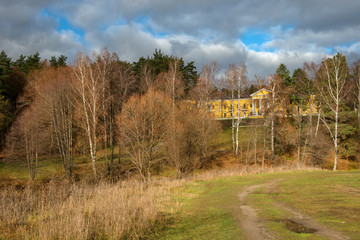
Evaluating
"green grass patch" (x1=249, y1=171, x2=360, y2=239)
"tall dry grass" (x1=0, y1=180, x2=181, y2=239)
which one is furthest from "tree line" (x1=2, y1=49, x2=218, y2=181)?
"tall dry grass" (x1=0, y1=180, x2=181, y2=239)

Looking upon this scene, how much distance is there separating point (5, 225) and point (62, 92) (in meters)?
26.1

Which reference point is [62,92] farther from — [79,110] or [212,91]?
[212,91]

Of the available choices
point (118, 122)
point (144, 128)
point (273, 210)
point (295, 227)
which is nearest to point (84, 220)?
point (295, 227)

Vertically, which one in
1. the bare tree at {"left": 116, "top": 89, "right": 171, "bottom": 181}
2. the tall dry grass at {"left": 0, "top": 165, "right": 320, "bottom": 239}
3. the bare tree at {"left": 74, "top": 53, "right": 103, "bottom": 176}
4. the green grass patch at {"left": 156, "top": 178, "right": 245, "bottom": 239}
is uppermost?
the bare tree at {"left": 74, "top": 53, "right": 103, "bottom": 176}

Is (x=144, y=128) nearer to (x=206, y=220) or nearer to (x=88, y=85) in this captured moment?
(x=88, y=85)

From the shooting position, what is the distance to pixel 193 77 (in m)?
60.9

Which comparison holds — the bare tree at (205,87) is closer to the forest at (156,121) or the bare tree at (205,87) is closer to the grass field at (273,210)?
the forest at (156,121)

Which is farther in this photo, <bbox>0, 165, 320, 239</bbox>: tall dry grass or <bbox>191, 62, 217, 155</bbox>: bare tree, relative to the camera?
<bbox>191, 62, 217, 155</bbox>: bare tree

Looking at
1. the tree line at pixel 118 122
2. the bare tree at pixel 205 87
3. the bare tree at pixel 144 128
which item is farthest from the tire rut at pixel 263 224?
the bare tree at pixel 205 87

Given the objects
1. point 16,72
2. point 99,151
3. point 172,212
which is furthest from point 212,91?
point 16,72

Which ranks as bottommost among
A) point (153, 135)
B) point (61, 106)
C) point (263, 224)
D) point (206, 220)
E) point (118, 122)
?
point (206, 220)

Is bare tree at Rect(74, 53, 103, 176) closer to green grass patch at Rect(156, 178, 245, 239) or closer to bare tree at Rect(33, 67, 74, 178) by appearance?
bare tree at Rect(33, 67, 74, 178)

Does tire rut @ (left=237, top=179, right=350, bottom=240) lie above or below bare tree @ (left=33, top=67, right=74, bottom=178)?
below

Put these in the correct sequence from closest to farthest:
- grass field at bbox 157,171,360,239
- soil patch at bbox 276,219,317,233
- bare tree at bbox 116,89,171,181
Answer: soil patch at bbox 276,219,317,233 → grass field at bbox 157,171,360,239 → bare tree at bbox 116,89,171,181
